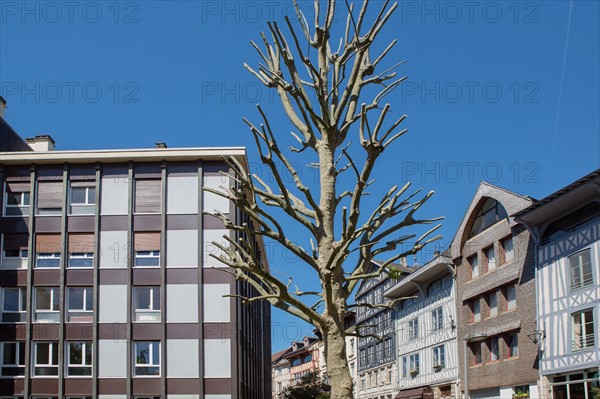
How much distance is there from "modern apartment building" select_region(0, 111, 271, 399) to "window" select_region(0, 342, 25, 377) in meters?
0.05

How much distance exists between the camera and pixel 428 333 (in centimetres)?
5319

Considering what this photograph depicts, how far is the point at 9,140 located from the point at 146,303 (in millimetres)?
12704

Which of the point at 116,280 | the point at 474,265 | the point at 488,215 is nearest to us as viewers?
the point at 116,280

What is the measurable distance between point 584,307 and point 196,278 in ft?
55.7

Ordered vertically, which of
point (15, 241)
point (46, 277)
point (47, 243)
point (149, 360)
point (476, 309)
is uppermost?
point (15, 241)

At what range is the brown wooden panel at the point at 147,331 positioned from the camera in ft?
119

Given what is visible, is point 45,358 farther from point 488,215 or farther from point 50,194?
point 488,215

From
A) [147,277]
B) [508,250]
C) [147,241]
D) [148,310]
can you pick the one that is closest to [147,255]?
[147,241]

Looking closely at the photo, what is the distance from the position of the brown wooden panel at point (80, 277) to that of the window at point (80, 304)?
0.31 m

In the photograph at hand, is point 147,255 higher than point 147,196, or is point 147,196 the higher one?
point 147,196

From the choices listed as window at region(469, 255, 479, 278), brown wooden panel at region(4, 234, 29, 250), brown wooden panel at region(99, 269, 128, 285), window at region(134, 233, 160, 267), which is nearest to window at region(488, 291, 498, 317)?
window at region(469, 255, 479, 278)

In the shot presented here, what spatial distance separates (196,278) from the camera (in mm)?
36812

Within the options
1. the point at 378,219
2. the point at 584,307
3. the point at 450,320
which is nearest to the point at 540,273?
the point at 584,307

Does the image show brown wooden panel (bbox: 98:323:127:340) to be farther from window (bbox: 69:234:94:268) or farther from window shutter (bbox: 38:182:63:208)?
window shutter (bbox: 38:182:63:208)
